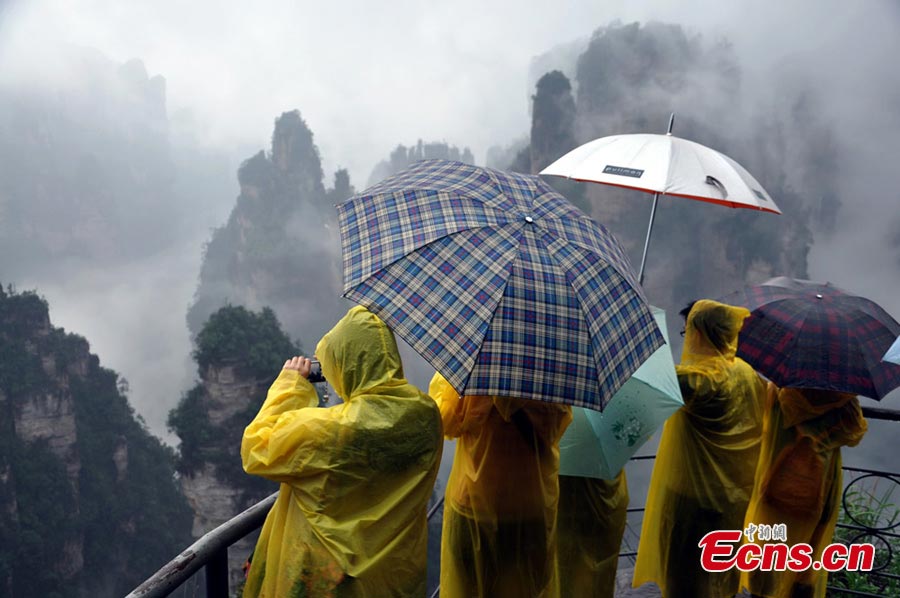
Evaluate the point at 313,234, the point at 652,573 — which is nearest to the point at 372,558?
the point at 652,573

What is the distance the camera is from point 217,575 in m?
1.54

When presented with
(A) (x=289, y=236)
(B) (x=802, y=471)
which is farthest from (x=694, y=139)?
(B) (x=802, y=471)

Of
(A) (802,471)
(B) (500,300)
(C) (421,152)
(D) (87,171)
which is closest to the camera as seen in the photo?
(B) (500,300)

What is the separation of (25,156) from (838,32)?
6801cm

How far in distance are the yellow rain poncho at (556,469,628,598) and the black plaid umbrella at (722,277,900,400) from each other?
671 millimetres

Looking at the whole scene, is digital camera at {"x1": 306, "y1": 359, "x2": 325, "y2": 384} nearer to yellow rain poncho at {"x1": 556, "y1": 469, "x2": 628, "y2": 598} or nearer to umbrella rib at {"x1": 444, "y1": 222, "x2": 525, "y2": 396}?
umbrella rib at {"x1": 444, "y1": 222, "x2": 525, "y2": 396}

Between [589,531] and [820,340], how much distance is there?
1017 millimetres

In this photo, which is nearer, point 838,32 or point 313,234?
point 838,32

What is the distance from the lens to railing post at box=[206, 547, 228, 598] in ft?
4.92

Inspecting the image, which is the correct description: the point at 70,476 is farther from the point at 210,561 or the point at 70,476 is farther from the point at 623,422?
the point at 623,422

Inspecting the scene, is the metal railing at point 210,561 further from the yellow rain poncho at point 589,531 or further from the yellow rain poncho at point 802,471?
the yellow rain poncho at point 802,471

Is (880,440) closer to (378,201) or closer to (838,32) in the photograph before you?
(838,32)

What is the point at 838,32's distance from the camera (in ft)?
124

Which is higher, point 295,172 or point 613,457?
point 295,172
